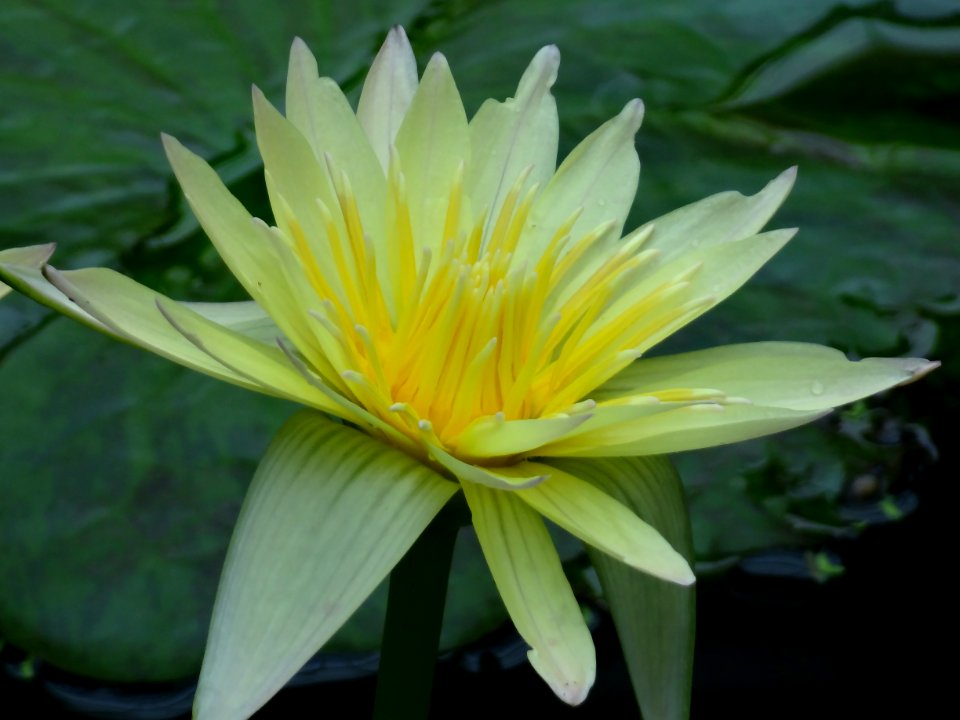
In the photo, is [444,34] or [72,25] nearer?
[72,25]

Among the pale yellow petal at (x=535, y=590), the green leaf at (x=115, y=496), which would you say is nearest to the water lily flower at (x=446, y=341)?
the pale yellow petal at (x=535, y=590)

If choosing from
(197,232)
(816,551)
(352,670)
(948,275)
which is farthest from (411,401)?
(948,275)

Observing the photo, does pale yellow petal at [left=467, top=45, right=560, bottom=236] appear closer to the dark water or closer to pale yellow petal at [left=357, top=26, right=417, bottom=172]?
pale yellow petal at [left=357, top=26, right=417, bottom=172]

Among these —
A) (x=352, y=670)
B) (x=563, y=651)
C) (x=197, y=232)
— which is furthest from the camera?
(x=197, y=232)

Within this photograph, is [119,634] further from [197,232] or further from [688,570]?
[688,570]

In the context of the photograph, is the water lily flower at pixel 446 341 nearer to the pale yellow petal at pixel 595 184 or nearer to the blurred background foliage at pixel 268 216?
the pale yellow petal at pixel 595 184

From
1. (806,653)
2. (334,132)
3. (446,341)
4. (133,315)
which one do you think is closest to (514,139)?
(334,132)

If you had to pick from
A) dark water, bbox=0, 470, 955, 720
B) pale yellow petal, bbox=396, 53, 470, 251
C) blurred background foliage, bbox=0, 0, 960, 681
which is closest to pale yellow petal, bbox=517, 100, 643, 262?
pale yellow petal, bbox=396, 53, 470, 251
